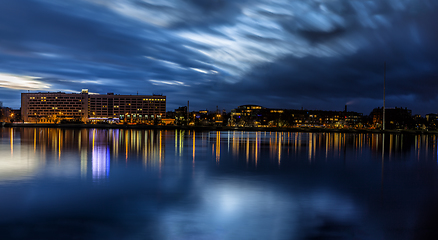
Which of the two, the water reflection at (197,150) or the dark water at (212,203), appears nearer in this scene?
the dark water at (212,203)

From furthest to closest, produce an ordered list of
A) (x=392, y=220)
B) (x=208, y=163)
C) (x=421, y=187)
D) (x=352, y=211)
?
(x=208, y=163) < (x=421, y=187) < (x=352, y=211) < (x=392, y=220)

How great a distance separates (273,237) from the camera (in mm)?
8828

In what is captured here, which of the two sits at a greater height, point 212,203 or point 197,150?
point 212,203

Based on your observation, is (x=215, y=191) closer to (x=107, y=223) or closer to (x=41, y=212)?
(x=107, y=223)

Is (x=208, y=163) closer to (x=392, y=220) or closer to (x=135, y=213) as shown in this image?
(x=135, y=213)

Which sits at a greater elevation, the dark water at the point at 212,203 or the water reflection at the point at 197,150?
the dark water at the point at 212,203

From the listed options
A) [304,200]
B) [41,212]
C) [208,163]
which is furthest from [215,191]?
[208,163]

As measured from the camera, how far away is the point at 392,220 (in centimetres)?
1038

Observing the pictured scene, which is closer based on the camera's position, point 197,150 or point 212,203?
point 212,203

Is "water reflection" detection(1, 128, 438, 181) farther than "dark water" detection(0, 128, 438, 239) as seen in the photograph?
Yes

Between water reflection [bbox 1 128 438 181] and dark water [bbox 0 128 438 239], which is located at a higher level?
dark water [bbox 0 128 438 239]

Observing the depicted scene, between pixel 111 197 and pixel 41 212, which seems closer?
pixel 41 212

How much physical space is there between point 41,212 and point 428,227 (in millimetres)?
11956

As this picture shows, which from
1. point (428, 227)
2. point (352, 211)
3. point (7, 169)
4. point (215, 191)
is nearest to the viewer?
point (428, 227)
